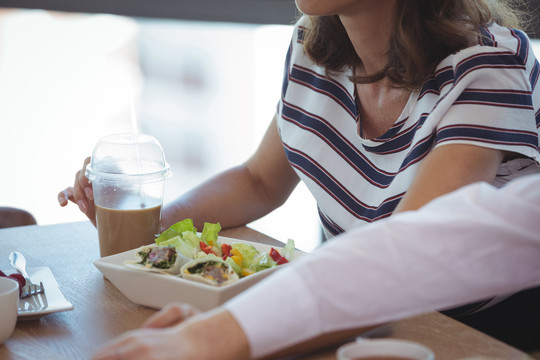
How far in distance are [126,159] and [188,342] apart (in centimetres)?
57

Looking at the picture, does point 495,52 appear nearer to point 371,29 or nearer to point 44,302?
point 371,29

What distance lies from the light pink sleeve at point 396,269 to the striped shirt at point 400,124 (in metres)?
0.36

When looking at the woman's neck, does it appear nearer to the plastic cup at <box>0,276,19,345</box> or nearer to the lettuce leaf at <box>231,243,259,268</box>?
the lettuce leaf at <box>231,243,259,268</box>

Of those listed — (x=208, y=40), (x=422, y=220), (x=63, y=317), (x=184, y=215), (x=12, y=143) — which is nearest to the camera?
(x=422, y=220)

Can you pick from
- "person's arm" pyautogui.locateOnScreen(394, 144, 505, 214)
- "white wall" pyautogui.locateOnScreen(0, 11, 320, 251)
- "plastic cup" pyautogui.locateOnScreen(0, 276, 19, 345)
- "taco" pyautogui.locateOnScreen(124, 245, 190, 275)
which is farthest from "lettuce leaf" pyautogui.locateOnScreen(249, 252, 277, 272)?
"white wall" pyautogui.locateOnScreen(0, 11, 320, 251)

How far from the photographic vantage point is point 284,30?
2.83 metres

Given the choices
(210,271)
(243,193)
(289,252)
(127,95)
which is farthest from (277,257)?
(127,95)

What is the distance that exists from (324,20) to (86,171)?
23.8 inches

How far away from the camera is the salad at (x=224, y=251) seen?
100 cm

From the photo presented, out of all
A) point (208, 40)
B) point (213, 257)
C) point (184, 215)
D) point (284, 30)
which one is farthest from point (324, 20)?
point (208, 40)

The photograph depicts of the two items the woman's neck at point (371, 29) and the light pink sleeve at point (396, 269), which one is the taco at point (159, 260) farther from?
the woman's neck at point (371, 29)

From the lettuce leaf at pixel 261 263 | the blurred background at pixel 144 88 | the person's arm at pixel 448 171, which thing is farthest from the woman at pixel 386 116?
the blurred background at pixel 144 88

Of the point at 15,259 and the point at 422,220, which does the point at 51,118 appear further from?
the point at 422,220

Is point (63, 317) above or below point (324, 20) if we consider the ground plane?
below
